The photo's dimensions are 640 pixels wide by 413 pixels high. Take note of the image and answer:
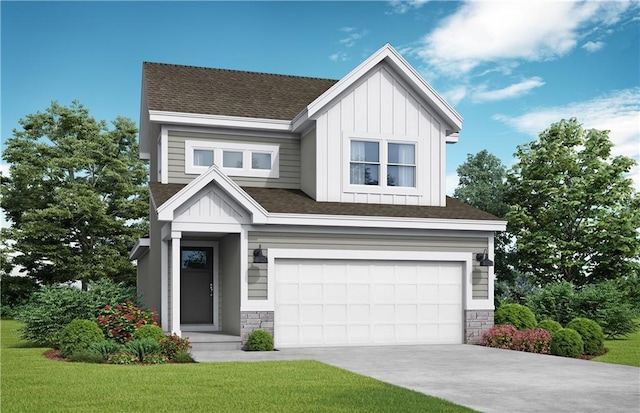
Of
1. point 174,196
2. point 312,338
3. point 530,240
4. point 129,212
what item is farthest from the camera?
point 129,212

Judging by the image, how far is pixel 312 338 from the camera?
19375 millimetres

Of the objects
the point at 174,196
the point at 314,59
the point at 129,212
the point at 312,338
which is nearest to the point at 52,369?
the point at 174,196

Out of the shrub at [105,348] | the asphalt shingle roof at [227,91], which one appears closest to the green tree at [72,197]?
the asphalt shingle roof at [227,91]

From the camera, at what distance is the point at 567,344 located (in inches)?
699

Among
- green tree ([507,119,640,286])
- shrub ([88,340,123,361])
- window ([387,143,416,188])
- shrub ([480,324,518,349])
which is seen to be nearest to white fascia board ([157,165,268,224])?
shrub ([88,340,123,361])

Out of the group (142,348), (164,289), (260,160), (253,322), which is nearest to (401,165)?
(260,160)

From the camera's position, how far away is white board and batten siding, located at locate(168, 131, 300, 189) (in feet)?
69.4

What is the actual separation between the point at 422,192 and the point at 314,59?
7454 mm

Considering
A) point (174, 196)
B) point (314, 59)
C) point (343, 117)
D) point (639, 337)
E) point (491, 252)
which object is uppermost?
point (314, 59)

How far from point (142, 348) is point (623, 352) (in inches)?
496

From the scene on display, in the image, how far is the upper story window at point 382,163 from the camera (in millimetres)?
21219

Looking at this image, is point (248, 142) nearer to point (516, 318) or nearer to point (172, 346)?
point (172, 346)

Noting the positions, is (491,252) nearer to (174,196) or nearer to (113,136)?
(174,196)

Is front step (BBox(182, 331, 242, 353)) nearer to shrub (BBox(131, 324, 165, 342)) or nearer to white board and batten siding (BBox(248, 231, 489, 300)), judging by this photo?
white board and batten siding (BBox(248, 231, 489, 300))
